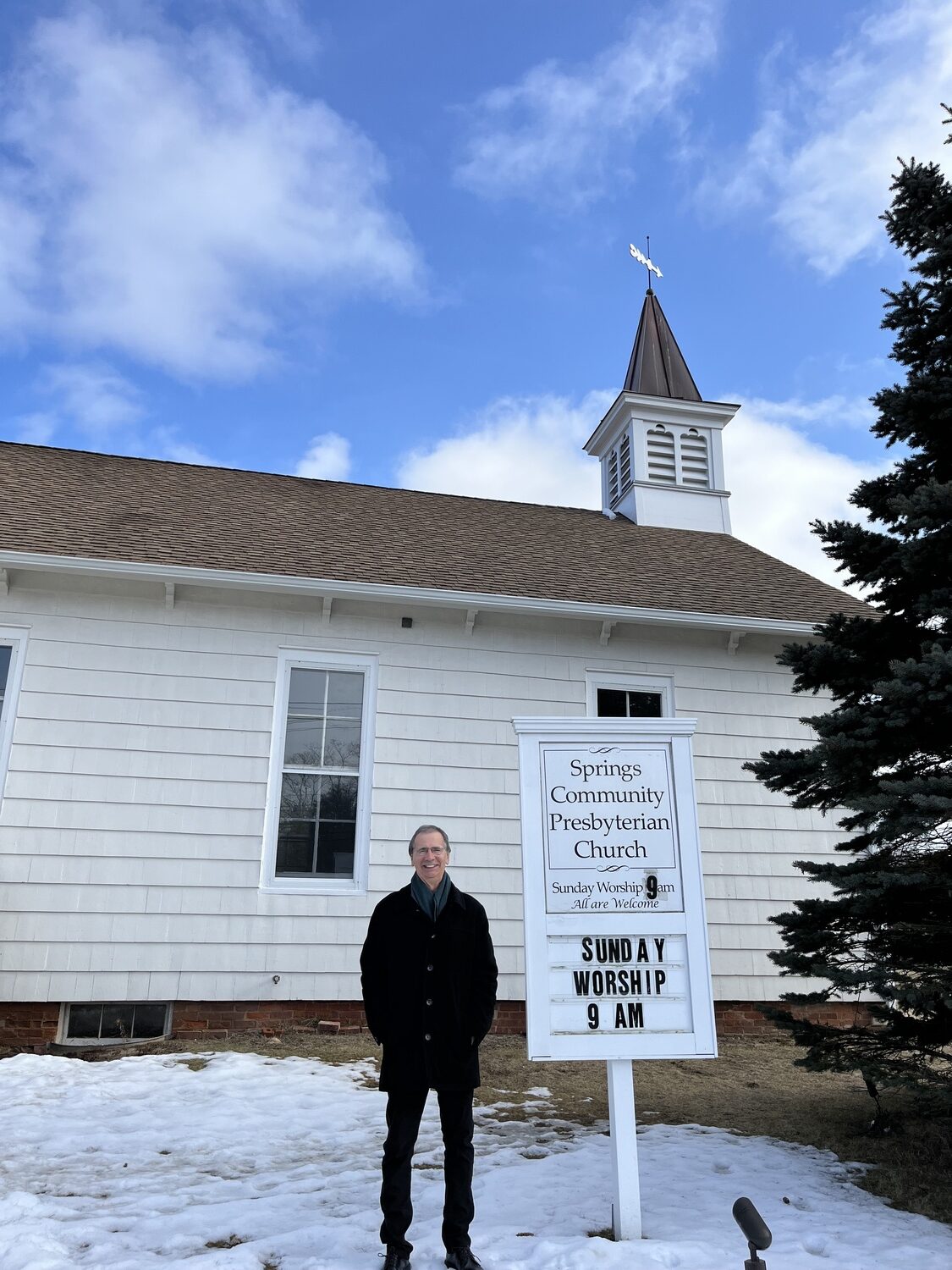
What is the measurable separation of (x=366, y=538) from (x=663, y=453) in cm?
607

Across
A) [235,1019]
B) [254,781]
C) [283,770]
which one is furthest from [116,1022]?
[283,770]

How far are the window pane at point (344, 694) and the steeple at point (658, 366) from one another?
322 inches

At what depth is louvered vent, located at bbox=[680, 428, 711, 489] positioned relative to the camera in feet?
46.3

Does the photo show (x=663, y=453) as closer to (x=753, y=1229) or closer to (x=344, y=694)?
(x=344, y=694)

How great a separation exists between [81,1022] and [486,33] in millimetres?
10928

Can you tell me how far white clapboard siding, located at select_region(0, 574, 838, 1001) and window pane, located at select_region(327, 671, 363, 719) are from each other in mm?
273

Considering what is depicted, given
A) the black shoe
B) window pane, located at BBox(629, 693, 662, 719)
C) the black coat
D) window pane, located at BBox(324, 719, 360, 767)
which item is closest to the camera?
the black shoe

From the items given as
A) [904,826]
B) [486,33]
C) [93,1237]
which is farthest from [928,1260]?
[486,33]

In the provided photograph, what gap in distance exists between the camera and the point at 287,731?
28.3 ft

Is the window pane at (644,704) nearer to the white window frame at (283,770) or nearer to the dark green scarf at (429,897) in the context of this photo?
the white window frame at (283,770)

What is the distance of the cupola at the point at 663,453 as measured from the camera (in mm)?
13734

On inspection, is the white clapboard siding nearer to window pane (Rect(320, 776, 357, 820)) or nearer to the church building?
the church building

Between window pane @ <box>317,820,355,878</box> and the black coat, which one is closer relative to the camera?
the black coat

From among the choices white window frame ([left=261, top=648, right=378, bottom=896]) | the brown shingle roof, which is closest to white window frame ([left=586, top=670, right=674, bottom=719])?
the brown shingle roof
